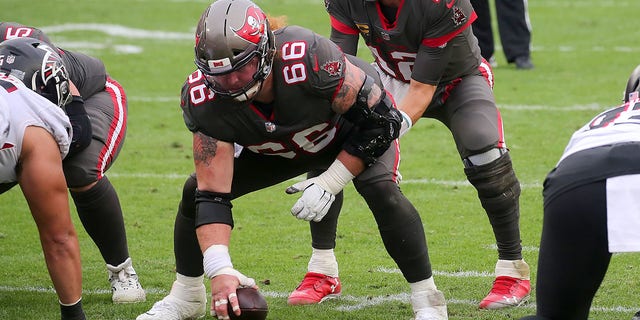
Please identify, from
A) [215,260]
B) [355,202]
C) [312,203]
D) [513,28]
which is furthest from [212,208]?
[513,28]

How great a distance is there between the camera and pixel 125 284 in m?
5.14

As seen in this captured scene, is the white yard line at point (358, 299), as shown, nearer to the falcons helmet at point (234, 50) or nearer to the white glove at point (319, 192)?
the white glove at point (319, 192)

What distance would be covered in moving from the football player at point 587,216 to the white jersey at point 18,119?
202cm

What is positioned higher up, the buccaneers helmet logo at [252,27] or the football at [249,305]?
the buccaneers helmet logo at [252,27]

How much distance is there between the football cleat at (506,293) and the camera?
491 cm

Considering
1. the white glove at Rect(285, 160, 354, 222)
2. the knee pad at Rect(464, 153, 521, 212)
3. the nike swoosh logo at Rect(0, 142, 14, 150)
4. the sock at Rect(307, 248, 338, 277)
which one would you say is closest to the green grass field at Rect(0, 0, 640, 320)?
the sock at Rect(307, 248, 338, 277)

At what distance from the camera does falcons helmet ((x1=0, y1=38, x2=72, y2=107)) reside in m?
4.45

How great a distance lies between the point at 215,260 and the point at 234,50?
81 cm

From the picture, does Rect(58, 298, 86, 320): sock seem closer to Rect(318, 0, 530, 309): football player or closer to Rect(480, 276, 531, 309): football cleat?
Rect(318, 0, 530, 309): football player

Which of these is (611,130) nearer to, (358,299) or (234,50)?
(234,50)

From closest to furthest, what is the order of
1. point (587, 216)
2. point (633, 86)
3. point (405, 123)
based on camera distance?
point (587, 216) < point (633, 86) < point (405, 123)

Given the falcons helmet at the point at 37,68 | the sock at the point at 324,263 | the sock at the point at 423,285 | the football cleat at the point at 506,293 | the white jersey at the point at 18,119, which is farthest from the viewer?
the sock at the point at 324,263

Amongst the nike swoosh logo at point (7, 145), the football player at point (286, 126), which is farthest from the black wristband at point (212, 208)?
the nike swoosh logo at point (7, 145)

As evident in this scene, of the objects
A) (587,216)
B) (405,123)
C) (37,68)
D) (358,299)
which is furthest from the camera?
(358,299)
